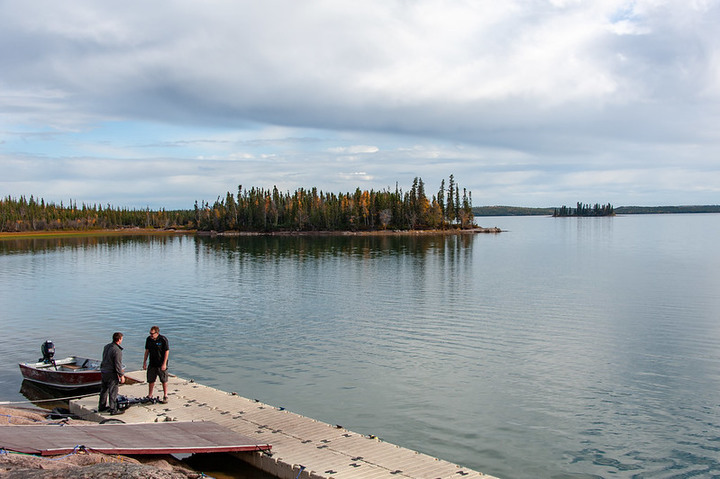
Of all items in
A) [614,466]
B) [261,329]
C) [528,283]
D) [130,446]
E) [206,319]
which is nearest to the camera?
[130,446]

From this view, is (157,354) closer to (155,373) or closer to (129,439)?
(155,373)

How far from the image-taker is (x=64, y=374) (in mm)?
23125

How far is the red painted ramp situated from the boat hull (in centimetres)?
806

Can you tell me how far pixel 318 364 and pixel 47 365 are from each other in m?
12.1

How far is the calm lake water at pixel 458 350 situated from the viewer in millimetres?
17594

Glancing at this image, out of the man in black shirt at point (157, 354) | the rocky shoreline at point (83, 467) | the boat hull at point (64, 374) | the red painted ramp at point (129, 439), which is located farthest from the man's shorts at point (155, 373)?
the boat hull at point (64, 374)

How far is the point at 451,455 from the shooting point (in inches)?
645

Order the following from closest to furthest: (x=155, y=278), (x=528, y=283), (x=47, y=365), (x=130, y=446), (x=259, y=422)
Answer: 1. (x=130, y=446)
2. (x=259, y=422)
3. (x=47, y=365)
4. (x=528, y=283)
5. (x=155, y=278)

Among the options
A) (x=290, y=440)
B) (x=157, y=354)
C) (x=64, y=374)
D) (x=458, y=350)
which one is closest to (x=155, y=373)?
(x=157, y=354)

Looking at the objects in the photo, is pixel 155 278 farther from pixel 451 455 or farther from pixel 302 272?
pixel 451 455

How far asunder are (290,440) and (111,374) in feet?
21.5

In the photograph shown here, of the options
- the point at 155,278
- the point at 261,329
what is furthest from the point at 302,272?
the point at 261,329

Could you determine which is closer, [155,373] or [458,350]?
[155,373]

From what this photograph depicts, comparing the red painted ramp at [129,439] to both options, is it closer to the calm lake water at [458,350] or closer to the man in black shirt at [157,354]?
the man in black shirt at [157,354]
